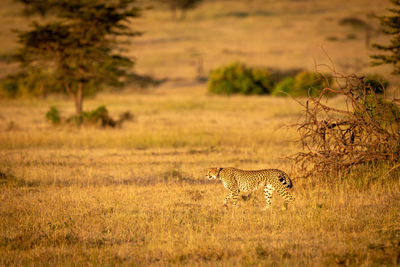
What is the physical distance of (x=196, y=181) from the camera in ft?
37.9

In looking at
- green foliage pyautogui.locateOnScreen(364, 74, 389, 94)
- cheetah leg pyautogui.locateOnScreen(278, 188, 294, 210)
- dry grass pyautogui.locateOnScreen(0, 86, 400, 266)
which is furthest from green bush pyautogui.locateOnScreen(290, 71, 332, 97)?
cheetah leg pyautogui.locateOnScreen(278, 188, 294, 210)

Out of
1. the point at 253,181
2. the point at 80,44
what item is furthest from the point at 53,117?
the point at 253,181

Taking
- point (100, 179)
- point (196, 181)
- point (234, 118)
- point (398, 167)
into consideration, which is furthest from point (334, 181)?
point (234, 118)

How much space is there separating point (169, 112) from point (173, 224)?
24490 mm

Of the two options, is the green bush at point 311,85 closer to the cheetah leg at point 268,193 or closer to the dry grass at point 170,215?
the dry grass at point 170,215

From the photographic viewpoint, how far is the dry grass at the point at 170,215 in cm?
644

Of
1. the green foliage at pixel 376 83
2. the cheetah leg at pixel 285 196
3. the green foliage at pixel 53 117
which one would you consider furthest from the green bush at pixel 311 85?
the green foliage at pixel 53 117

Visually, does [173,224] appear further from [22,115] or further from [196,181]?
[22,115]

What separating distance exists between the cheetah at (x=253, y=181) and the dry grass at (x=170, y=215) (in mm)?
304

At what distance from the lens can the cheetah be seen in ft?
28.5

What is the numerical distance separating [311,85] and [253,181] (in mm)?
3394

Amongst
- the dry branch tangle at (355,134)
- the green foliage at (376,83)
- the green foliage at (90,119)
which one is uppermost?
the green foliage at (376,83)

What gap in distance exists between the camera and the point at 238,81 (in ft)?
161

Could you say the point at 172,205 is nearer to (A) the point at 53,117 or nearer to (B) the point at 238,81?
(A) the point at 53,117
